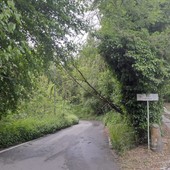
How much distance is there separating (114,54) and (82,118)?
3296 cm

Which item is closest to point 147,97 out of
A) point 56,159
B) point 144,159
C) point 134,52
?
point 134,52

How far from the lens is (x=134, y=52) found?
1198 cm

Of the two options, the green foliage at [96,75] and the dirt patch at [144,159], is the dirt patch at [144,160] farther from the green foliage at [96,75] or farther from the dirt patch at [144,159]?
the green foliage at [96,75]

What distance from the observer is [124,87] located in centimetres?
1322

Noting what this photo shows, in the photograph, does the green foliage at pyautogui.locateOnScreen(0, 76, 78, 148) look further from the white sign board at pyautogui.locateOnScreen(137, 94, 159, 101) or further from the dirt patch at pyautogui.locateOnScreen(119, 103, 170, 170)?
the dirt patch at pyautogui.locateOnScreen(119, 103, 170, 170)

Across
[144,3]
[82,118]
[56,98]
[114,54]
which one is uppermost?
[144,3]

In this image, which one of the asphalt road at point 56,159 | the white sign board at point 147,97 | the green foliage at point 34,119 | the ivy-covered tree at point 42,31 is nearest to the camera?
the ivy-covered tree at point 42,31

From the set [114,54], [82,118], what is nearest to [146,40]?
[114,54]

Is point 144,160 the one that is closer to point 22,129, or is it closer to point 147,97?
point 147,97

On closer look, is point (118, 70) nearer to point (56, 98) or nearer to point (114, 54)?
point (114, 54)

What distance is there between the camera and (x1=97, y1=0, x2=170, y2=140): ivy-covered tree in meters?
12.0

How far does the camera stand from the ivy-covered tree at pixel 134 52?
12.0 metres

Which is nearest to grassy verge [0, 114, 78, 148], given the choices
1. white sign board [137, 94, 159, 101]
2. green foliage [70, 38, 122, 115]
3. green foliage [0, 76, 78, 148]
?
green foliage [0, 76, 78, 148]

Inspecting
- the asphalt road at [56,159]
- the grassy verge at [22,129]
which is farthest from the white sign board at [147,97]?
the grassy verge at [22,129]
